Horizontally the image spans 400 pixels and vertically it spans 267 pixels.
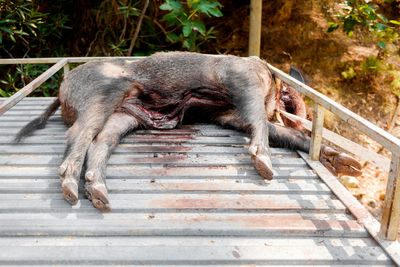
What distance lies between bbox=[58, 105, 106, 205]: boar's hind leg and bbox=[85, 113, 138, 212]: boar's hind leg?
53 mm

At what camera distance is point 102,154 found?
2.39 meters

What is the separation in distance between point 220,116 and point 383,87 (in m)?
4.64

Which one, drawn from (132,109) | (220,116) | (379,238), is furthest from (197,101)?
(379,238)

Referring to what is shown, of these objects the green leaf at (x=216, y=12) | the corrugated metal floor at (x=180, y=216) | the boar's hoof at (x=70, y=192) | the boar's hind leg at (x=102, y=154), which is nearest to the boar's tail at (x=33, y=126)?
the corrugated metal floor at (x=180, y=216)

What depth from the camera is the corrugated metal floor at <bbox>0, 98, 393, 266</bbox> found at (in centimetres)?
160

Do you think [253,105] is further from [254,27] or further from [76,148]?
[254,27]

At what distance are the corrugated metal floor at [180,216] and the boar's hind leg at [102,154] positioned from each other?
0.06m

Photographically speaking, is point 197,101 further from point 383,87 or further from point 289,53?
point 383,87

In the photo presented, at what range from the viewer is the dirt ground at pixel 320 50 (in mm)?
6555

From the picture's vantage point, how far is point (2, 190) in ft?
6.77

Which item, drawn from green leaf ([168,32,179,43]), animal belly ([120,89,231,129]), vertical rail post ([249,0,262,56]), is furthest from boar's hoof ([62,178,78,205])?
green leaf ([168,32,179,43])

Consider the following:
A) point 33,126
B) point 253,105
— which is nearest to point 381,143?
point 253,105

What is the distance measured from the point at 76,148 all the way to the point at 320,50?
18.5 ft

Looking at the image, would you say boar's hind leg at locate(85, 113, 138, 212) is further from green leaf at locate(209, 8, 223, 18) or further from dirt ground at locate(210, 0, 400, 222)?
dirt ground at locate(210, 0, 400, 222)
